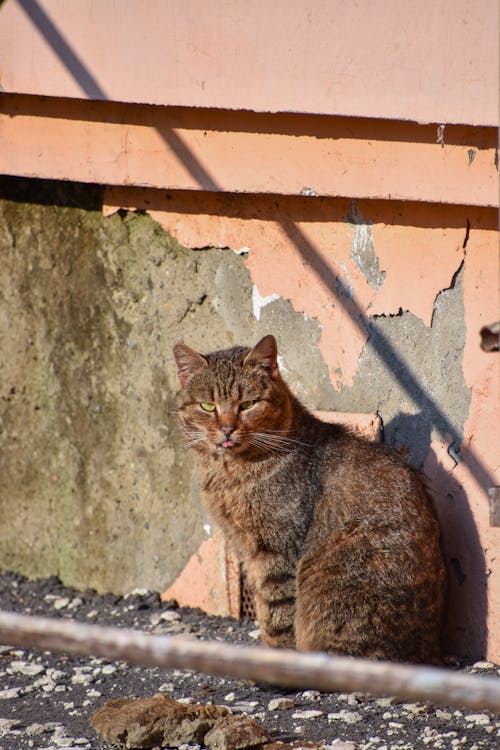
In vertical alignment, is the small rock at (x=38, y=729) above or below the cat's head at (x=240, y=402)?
below

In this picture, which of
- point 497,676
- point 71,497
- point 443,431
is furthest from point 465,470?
point 71,497

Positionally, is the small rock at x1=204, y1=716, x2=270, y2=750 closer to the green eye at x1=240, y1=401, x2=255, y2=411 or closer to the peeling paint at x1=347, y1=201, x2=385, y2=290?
the green eye at x1=240, y1=401, x2=255, y2=411

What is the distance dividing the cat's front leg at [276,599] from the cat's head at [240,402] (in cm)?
48

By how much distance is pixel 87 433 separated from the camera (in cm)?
506

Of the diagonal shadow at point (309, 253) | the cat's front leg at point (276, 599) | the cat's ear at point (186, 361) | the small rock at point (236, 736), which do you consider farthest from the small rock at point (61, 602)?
the diagonal shadow at point (309, 253)

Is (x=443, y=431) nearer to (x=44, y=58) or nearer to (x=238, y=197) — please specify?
(x=238, y=197)

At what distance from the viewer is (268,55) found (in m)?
4.11

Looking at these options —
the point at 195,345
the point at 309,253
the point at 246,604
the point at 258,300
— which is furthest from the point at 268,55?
the point at 246,604

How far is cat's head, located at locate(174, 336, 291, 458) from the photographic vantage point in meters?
4.18

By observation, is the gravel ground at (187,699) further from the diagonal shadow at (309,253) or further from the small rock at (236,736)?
the diagonal shadow at (309,253)

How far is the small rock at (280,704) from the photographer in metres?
3.89

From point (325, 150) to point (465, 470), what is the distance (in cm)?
143

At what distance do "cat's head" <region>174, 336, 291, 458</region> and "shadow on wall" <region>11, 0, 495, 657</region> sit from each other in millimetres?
462

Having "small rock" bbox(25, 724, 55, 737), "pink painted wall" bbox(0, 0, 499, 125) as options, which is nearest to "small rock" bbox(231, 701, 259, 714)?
"small rock" bbox(25, 724, 55, 737)
